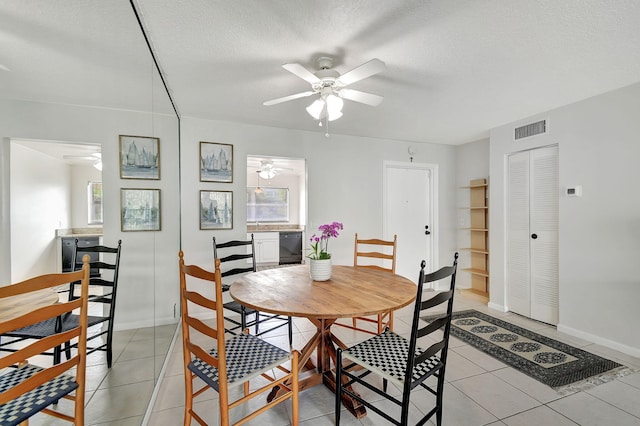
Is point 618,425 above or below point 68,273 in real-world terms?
below

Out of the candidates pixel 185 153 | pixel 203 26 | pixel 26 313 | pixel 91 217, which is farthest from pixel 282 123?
pixel 26 313

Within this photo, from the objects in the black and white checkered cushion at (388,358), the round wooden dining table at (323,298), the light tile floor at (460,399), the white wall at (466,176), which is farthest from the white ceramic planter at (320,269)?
the white wall at (466,176)

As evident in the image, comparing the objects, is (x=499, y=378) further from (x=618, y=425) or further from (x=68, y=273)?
(x=68, y=273)

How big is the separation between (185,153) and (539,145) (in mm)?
4057

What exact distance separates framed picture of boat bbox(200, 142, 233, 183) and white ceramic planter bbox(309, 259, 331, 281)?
1975mm

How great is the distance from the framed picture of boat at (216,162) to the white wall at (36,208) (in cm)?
267

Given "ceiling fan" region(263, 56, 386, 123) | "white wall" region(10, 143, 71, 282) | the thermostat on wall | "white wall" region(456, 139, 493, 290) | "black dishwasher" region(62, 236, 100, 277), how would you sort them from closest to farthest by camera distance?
"white wall" region(10, 143, 71, 282), "black dishwasher" region(62, 236, 100, 277), "ceiling fan" region(263, 56, 386, 123), the thermostat on wall, "white wall" region(456, 139, 493, 290)

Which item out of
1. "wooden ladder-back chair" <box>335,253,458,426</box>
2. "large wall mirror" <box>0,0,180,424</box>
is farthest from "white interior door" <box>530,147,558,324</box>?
"large wall mirror" <box>0,0,180,424</box>

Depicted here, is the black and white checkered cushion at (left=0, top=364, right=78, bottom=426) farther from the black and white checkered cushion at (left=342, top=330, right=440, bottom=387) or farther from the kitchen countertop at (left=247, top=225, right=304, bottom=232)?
the kitchen countertop at (left=247, top=225, right=304, bottom=232)

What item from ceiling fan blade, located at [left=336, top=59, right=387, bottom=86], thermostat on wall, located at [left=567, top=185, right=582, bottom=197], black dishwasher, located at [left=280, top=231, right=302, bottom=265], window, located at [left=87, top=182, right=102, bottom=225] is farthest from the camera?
black dishwasher, located at [left=280, top=231, right=302, bottom=265]

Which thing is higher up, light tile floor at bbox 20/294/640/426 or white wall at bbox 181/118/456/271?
white wall at bbox 181/118/456/271

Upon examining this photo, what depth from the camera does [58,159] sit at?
0.89 meters

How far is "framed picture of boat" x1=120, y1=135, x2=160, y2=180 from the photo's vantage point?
1.54 metres

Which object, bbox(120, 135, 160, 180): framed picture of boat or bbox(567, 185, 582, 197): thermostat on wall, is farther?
bbox(567, 185, 582, 197): thermostat on wall
